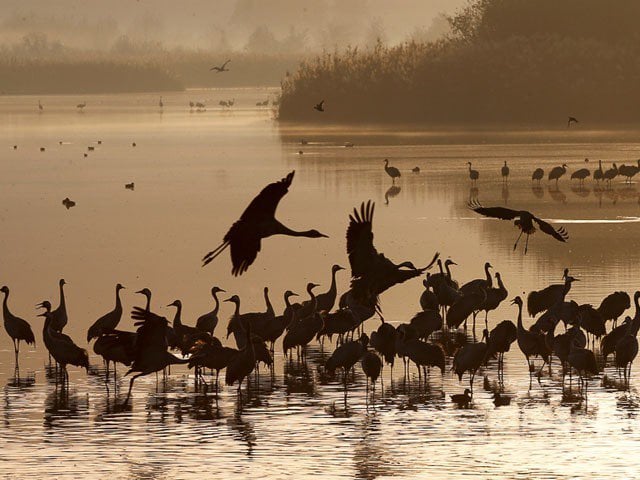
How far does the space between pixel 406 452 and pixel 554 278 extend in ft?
29.2

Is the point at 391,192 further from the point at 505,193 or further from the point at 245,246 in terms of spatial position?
the point at 245,246

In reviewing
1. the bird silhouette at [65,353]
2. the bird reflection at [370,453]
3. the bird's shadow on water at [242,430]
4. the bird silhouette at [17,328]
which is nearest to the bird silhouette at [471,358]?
the bird reflection at [370,453]

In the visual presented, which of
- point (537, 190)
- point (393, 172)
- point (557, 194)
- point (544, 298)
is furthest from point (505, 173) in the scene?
point (544, 298)

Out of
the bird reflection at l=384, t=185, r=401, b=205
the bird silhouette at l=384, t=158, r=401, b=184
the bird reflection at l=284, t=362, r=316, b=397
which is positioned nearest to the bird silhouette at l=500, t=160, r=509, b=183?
the bird silhouette at l=384, t=158, r=401, b=184

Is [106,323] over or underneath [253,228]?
underneath

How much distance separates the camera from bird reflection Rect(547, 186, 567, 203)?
33.0 m

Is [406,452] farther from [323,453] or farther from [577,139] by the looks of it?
[577,139]

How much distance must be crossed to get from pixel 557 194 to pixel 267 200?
23031mm

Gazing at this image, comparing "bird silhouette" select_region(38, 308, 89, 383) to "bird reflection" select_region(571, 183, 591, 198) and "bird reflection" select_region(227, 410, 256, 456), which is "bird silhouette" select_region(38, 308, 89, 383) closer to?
"bird reflection" select_region(227, 410, 256, 456)

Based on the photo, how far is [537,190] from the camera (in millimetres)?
34938

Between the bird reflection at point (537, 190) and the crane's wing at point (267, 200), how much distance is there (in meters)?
22.1

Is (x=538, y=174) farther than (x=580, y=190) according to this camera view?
Yes

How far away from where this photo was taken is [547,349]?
15.6 m

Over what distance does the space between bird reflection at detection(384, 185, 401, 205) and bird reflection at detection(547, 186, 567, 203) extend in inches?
133
